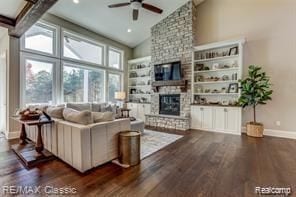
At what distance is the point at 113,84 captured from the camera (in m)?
7.96

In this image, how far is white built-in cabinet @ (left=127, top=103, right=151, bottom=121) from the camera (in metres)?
7.42

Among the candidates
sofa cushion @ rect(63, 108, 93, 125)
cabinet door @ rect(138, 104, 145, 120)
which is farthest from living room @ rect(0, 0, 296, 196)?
cabinet door @ rect(138, 104, 145, 120)

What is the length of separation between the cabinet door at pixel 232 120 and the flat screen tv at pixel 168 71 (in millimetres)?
2086

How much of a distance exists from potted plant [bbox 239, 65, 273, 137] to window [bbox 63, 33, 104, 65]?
5.56 metres

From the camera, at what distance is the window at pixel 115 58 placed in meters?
7.80

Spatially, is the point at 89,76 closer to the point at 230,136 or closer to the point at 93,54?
the point at 93,54

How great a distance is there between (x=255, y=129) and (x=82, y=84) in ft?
20.2

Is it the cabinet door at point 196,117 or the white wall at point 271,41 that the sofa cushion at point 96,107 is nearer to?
the cabinet door at point 196,117

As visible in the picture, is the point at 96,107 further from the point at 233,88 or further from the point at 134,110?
the point at 233,88

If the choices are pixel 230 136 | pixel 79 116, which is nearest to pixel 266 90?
pixel 230 136

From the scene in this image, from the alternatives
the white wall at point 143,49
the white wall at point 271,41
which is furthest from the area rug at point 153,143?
the white wall at point 143,49

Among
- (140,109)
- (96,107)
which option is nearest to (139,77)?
(140,109)

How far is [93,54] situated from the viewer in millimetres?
6941

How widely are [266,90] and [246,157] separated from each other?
286cm
